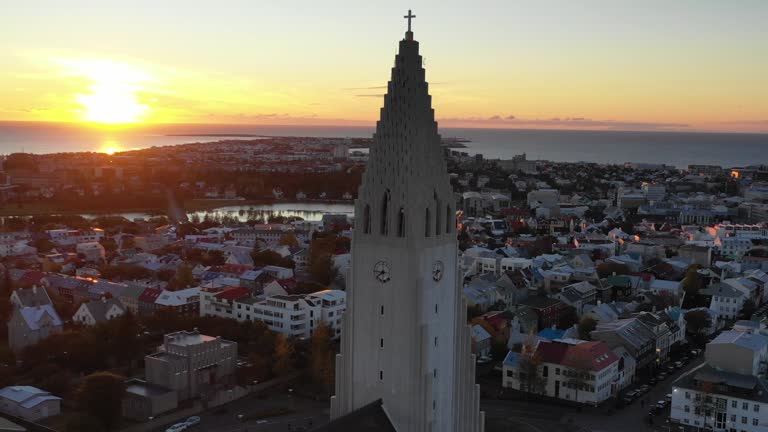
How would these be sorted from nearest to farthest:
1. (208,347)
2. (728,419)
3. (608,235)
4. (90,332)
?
(728,419), (208,347), (90,332), (608,235)

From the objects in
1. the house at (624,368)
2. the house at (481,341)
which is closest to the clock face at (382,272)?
the house at (624,368)

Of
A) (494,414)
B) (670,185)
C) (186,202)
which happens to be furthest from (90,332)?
(670,185)

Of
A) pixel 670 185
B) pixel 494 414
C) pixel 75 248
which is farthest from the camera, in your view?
pixel 670 185

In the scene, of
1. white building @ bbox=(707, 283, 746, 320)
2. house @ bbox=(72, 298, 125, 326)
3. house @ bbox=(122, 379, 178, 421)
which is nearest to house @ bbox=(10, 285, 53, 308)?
house @ bbox=(72, 298, 125, 326)

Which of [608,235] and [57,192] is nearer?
[608,235]

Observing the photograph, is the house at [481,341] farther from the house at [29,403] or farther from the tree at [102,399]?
the house at [29,403]

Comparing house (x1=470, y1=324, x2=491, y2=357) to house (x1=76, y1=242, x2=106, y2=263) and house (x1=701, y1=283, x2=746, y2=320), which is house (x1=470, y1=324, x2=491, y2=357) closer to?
house (x1=701, y1=283, x2=746, y2=320)

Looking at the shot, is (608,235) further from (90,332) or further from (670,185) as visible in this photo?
(670,185)
